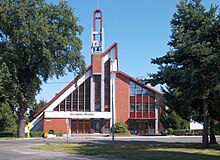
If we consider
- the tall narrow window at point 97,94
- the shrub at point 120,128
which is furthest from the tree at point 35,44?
the tall narrow window at point 97,94

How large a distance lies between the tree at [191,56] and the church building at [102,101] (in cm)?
3481

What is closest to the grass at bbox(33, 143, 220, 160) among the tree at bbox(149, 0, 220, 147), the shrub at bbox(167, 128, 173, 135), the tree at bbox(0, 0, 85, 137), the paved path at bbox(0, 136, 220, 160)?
the paved path at bbox(0, 136, 220, 160)

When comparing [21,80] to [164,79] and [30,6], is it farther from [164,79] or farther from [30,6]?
[164,79]

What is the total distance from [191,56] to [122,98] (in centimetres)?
3841

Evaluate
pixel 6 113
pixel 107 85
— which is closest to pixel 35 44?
pixel 6 113

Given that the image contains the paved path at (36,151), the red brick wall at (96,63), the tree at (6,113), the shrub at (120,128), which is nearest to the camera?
the paved path at (36,151)

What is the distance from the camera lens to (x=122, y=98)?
64750mm

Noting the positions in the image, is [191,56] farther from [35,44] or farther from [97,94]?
[97,94]

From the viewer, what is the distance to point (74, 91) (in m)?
63.5

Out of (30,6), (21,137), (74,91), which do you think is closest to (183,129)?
(74,91)

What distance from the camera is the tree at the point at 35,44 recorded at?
137 ft

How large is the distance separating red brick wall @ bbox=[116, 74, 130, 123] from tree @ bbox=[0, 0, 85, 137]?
1855cm

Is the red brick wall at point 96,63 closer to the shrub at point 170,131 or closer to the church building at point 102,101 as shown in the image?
the church building at point 102,101

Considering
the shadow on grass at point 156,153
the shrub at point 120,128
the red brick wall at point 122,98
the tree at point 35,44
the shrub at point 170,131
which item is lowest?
the shrub at point 170,131
